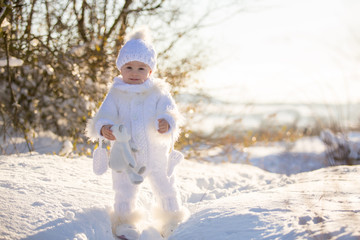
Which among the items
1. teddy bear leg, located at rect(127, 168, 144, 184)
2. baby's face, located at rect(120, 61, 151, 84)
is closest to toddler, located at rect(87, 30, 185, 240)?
baby's face, located at rect(120, 61, 151, 84)

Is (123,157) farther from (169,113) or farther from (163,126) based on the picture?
(169,113)

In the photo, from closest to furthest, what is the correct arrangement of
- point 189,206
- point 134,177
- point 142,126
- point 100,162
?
point 134,177, point 142,126, point 100,162, point 189,206

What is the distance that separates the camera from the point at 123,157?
2.46 meters

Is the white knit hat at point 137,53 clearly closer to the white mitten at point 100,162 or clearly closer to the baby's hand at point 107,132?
the baby's hand at point 107,132

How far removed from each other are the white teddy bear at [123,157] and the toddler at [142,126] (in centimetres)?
10

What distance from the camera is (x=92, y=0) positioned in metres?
4.63

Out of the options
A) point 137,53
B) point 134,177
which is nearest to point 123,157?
point 134,177

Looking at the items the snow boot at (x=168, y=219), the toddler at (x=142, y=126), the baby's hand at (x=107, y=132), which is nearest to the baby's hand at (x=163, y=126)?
the toddler at (x=142, y=126)

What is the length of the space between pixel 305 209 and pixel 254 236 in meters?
0.48

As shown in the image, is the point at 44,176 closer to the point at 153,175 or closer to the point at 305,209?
the point at 153,175

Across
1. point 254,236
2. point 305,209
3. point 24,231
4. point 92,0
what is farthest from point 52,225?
point 92,0

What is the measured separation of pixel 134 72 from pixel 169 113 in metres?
0.43

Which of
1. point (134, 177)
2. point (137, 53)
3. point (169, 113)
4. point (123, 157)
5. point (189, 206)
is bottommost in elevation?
point (189, 206)

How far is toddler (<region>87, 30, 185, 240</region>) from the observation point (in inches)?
101
